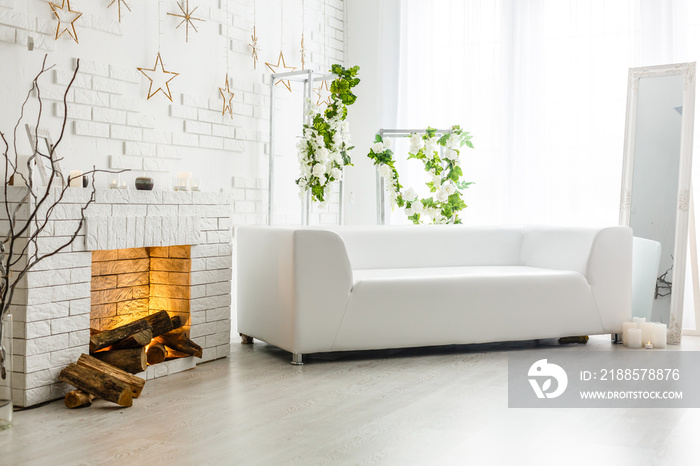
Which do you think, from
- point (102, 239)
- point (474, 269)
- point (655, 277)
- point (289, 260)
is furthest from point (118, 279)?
point (655, 277)

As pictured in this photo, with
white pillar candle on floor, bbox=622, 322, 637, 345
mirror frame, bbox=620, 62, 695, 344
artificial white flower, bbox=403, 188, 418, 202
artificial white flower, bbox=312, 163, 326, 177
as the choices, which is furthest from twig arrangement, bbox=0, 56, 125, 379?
mirror frame, bbox=620, 62, 695, 344

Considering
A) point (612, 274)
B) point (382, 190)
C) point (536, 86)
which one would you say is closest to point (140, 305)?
point (382, 190)

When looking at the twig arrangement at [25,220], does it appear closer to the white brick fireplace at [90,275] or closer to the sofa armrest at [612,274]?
the white brick fireplace at [90,275]

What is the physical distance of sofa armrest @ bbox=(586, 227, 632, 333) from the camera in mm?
3840

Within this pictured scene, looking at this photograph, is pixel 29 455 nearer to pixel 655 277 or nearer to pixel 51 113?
pixel 51 113

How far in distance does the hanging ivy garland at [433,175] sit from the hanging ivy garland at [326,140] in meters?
0.31

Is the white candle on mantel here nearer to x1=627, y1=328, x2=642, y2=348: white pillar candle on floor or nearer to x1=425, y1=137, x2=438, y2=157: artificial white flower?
x1=425, y1=137, x2=438, y2=157: artificial white flower

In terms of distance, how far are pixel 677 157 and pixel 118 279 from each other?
10.4 feet

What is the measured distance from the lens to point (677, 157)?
4180 millimetres

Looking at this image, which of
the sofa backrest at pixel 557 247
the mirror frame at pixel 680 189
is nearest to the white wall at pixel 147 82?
the sofa backrest at pixel 557 247

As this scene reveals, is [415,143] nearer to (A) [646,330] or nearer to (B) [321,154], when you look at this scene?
(B) [321,154]

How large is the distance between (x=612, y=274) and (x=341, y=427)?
2109 millimetres

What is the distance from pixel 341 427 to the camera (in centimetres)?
240

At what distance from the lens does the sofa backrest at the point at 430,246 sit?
4.10 m
